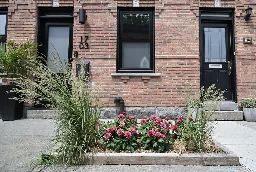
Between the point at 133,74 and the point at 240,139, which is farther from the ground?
the point at 133,74

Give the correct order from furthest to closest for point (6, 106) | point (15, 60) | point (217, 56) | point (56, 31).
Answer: point (56, 31)
point (217, 56)
point (6, 106)
point (15, 60)

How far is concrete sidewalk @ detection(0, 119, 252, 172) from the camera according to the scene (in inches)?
114

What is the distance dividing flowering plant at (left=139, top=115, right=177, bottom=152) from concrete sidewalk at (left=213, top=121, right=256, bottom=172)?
915 mm

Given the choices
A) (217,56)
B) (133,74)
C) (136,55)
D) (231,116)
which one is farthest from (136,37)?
(231,116)

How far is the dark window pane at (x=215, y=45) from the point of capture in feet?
22.4

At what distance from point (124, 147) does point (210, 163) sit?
1217mm

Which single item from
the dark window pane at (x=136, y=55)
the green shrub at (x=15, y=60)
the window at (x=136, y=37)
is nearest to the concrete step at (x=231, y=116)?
the window at (x=136, y=37)

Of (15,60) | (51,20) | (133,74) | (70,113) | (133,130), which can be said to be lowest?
(133,130)

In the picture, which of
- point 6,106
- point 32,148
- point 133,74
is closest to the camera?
point 32,148

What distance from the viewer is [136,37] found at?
6.75 metres

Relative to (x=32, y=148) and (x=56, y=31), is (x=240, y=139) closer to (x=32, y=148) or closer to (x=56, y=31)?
(x=32, y=148)

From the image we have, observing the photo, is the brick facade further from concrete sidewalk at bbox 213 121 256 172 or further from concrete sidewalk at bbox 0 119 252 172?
concrete sidewalk at bbox 0 119 252 172

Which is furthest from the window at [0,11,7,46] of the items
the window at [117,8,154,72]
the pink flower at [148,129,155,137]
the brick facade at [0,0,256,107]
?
the pink flower at [148,129,155,137]

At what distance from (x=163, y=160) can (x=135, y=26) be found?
4.67 meters
